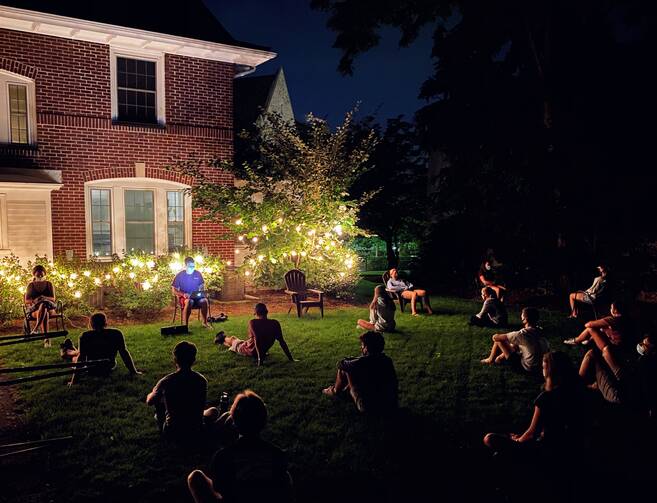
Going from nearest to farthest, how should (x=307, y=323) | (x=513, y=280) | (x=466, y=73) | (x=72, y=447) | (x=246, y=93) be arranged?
(x=72, y=447) → (x=307, y=323) → (x=513, y=280) → (x=466, y=73) → (x=246, y=93)

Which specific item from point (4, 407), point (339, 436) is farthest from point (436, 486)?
point (4, 407)

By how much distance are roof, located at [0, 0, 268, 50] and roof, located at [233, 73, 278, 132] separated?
1177 centimetres

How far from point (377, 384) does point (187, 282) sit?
6.21 meters

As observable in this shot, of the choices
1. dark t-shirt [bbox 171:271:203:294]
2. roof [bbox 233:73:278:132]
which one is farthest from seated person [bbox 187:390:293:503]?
roof [bbox 233:73:278:132]

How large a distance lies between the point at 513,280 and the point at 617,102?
5535 millimetres

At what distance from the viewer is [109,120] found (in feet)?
43.7

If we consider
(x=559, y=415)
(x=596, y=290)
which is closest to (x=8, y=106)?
(x=559, y=415)

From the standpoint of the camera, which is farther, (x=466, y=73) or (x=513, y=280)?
(x=466, y=73)

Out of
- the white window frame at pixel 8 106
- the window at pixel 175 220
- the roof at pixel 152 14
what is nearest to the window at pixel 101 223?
the window at pixel 175 220

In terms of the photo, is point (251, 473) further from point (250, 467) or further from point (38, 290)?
point (38, 290)

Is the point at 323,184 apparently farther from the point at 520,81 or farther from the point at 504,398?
the point at 504,398

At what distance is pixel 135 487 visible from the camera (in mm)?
4297

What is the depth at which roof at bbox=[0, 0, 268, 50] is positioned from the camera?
1230 cm

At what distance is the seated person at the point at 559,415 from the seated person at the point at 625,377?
5.86 feet
